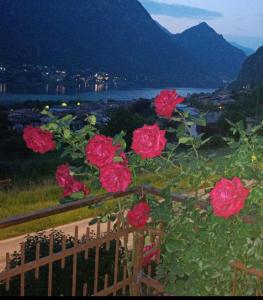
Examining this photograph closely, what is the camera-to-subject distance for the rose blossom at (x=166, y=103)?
307 centimetres

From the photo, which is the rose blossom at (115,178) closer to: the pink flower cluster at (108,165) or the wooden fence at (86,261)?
the pink flower cluster at (108,165)

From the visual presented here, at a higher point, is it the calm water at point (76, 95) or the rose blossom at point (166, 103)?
the rose blossom at point (166, 103)

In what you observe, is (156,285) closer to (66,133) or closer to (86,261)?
(86,261)

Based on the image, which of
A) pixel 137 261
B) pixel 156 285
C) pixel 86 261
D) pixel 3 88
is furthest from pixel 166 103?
pixel 3 88

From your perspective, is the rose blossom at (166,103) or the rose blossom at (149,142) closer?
the rose blossom at (149,142)

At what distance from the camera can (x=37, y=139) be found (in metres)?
2.89

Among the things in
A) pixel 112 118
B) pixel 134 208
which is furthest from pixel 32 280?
pixel 112 118

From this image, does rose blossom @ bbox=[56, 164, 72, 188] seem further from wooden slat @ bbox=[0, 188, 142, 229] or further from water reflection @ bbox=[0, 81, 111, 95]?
water reflection @ bbox=[0, 81, 111, 95]

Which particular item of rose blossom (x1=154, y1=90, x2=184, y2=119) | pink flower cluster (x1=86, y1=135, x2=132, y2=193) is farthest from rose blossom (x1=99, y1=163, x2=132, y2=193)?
rose blossom (x1=154, y1=90, x2=184, y2=119)

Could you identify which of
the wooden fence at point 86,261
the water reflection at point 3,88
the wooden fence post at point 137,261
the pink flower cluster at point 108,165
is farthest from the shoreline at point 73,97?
the pink flower cluster at point 108,165

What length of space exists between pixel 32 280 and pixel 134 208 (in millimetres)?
1920

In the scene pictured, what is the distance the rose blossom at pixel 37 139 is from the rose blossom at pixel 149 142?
2.15 feet

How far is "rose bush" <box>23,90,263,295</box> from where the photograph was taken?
247 cm

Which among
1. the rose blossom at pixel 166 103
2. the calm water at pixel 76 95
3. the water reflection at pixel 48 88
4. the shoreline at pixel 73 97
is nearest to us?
the rose blossom at pixel 166 103
